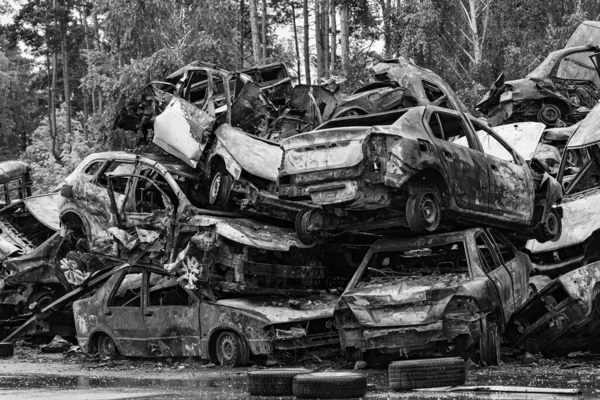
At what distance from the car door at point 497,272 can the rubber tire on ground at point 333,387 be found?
2.89 meters

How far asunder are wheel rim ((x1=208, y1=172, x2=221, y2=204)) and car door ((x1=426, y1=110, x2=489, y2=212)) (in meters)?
3.38

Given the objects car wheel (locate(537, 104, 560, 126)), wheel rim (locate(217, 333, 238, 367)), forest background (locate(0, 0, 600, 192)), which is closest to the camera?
wheel rim (locate(217, 333, 238, 367))

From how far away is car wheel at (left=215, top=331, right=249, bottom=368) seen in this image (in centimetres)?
1295

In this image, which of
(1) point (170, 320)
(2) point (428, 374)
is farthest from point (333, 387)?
(1) point (170, 320)

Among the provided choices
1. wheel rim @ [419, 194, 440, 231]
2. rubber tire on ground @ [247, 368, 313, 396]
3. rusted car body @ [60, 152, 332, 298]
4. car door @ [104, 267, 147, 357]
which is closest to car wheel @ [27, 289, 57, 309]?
rusted car body @ [60, 152, 332, 298]

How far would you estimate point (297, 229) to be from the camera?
42.9 feet

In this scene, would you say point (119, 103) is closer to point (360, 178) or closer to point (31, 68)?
point (360, 178)

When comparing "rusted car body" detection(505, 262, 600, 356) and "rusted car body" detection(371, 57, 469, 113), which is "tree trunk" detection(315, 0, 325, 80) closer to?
"rusted car body" detection(371, 57, 469, 113)

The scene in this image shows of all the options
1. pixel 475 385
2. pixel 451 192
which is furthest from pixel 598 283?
pixel 475 385

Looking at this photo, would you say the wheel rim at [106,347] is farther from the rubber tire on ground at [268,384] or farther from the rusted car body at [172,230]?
the rubber tire on ground at [268,384]

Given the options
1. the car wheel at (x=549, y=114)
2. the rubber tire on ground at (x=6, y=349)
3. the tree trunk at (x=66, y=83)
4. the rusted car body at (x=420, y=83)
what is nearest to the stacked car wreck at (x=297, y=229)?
the rubber tire on ground at (x=6, y=349)

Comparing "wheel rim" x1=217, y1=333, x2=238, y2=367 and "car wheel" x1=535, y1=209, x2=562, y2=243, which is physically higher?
"car wheel" x1=535, y1=209, x2=562, y2=243

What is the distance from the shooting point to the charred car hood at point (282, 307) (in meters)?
12.9

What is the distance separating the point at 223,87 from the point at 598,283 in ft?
24.4
